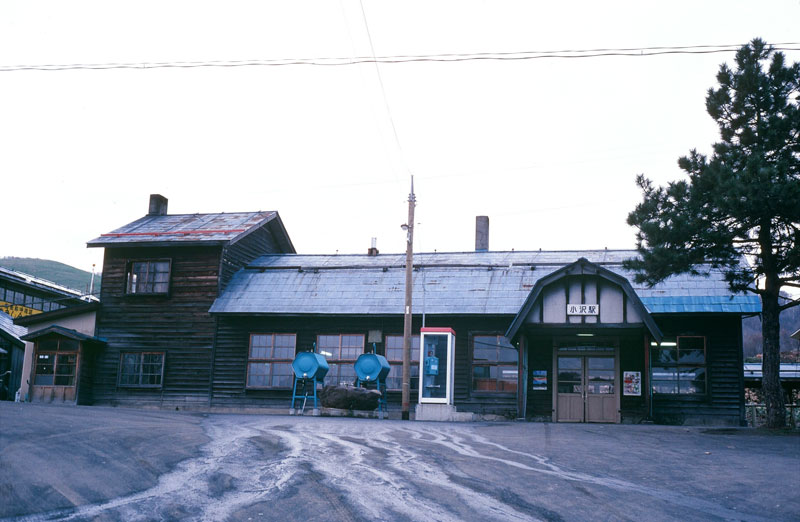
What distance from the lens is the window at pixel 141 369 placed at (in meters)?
27.4

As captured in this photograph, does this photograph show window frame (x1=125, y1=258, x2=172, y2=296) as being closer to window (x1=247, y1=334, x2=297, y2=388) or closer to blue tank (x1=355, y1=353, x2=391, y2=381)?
window (x1=247, y1=334, x2=297, y2=388)

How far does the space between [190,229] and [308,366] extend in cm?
903

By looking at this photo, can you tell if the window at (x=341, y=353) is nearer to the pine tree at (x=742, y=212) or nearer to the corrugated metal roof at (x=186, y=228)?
the corrugated metal roof at (x=186, y=228)

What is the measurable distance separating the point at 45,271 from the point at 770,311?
189 meters

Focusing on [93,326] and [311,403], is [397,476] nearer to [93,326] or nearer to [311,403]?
[311,403]

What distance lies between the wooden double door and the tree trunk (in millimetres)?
6031

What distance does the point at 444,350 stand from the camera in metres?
23.4

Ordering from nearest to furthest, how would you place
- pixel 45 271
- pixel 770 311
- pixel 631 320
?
pixel 770 311 → pixel 631 320 → pixel 45 271

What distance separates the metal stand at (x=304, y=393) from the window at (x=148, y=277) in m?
6.74

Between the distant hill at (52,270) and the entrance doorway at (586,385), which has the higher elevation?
the distant hill at (52,270)

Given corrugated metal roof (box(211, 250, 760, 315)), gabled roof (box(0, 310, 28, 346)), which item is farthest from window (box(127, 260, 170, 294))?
gabled roof (box(0, 310, 28, 346))

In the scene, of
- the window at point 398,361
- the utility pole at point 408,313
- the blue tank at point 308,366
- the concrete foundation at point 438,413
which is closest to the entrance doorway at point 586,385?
the concrete foundation at point 438,413

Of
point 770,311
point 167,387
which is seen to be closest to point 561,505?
point 770,311

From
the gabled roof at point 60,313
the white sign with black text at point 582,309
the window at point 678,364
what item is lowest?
the window at point 678,364
